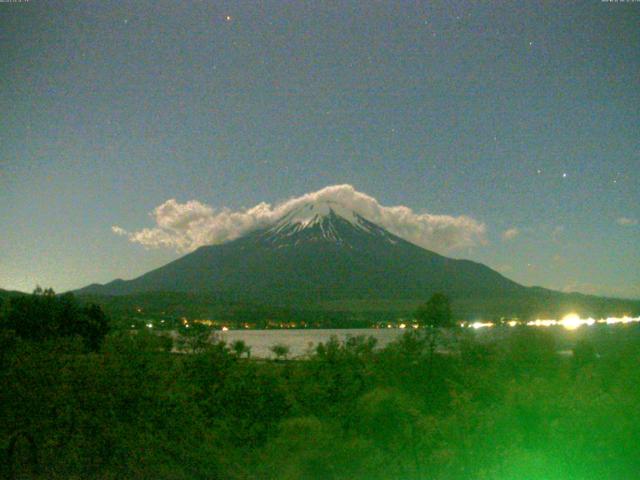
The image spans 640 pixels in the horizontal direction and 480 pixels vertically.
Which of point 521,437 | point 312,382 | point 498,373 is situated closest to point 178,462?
point 312,382

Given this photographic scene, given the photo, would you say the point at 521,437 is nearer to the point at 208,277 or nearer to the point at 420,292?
the point at 420,292

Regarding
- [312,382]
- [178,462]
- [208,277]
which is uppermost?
[208,277]

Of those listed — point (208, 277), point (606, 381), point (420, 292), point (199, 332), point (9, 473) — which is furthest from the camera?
point (208, 277)

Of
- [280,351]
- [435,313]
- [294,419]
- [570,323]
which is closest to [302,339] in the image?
[570,323]

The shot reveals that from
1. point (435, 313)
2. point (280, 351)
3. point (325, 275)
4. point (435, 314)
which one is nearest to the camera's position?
point (280, 351)

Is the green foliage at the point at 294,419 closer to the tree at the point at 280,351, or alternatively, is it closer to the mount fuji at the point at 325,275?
the tree at the point at 280,351

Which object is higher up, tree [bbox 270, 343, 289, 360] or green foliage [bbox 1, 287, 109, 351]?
green foliage [bbox 1, 287, 109, 351]

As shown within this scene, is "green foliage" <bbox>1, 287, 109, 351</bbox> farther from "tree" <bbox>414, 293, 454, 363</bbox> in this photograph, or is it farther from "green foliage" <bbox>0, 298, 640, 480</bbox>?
"tree" <bbox>414, 293, 454, 363</bbox>

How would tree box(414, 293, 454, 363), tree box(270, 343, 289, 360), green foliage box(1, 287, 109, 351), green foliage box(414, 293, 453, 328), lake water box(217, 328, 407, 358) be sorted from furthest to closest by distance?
green foliage box(414, 293, 453, 328) < tree box(414, 293, 454, 363) < green foliage box(1, 287, 109, 351) < lake water box(217, 328, 407, 358) < tree box(270, 343, 289, 360)

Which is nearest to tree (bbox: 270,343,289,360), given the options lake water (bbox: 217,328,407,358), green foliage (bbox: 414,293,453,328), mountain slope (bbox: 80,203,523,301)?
lake water (bbox: 217,328,407,358)

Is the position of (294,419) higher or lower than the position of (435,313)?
lower

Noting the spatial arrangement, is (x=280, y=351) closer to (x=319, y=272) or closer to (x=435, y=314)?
(x=435, y=314)
